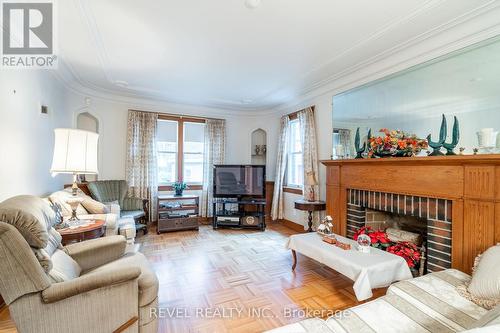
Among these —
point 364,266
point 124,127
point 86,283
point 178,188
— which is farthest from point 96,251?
point 124,127

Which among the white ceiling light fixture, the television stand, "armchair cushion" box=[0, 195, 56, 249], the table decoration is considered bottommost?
the television stand

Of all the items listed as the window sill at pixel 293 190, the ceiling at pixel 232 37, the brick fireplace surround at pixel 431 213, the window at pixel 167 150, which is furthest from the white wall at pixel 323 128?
the window at pixel 167 150

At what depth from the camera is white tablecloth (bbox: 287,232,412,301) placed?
186 cm

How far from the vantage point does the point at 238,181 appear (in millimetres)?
4773

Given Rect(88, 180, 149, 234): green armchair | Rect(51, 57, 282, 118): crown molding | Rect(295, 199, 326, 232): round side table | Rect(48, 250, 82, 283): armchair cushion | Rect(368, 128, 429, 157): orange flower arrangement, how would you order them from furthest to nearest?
Rect(88, 180, 149, 234): green armchair < Rect(295, 199, 326, 232): round side table < Rect(51, 57, 282, 118): crown molding < Rect(368, 128, 429, 157): orange flower arrangement < Rect(48, 250, 82, 283): armchair cushion

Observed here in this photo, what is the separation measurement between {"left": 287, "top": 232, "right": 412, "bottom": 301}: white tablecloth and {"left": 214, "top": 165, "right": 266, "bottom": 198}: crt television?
2.43 metres

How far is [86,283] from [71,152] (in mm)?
1299

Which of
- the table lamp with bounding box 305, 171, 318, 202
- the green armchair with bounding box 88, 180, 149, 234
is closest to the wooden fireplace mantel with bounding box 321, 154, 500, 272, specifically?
the table lamp with bounding box 305, 171, 318, 202

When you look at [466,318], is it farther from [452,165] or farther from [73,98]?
[73,98]

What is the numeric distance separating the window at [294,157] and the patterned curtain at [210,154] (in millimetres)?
1495

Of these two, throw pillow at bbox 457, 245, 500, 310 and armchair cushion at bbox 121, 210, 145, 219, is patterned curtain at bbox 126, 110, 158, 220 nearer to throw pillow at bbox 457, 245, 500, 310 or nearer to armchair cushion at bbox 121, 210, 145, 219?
armchair cushion at bbox 121, 210, 145, 219

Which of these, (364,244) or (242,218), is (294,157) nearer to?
(242,218)

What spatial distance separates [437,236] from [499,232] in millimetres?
465

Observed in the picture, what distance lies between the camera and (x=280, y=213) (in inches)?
194
